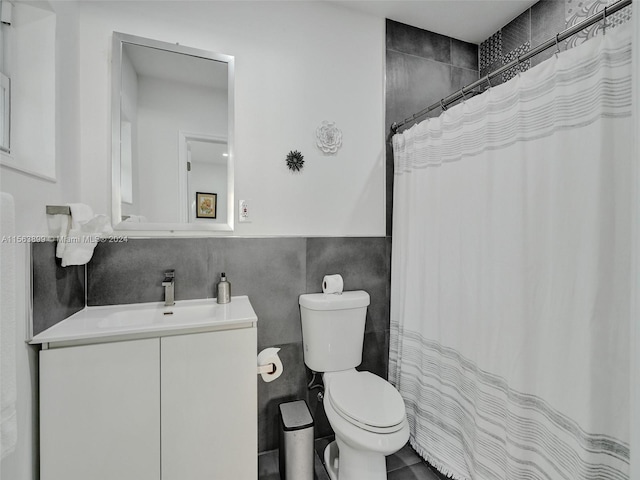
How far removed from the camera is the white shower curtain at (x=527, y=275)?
0.90 m

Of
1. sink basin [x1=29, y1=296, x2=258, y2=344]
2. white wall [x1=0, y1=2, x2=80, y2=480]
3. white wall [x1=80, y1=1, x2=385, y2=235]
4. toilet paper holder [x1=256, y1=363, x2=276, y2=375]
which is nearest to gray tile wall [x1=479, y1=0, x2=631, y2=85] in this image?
white wall [x1=80, y1=1, x2=385, y2=235]

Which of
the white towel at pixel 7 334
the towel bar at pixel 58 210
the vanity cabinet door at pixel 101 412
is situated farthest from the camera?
the towel bar at pixel 58 210

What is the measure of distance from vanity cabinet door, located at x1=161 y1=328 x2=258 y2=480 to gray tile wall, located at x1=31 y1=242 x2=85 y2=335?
0.42 metres

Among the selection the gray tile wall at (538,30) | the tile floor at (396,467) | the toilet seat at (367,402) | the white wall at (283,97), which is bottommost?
the tile floor at (396,467)

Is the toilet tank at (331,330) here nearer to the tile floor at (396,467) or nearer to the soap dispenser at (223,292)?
the soap dispenser at (223,292)

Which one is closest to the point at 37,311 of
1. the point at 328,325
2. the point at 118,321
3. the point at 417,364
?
the point at 118,321

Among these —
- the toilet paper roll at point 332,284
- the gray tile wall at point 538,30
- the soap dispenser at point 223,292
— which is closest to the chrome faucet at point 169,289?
the soap dispenser at point 223,292

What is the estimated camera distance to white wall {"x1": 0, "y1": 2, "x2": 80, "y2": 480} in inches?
37.7

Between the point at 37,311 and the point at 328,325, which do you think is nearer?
the point at 37,311

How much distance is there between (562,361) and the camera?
102cm

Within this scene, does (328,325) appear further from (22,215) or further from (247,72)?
(247,72)

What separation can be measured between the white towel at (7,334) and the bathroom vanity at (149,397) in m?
0.24

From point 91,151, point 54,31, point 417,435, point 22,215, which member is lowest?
point 417,435

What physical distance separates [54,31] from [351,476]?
7.24 feet
